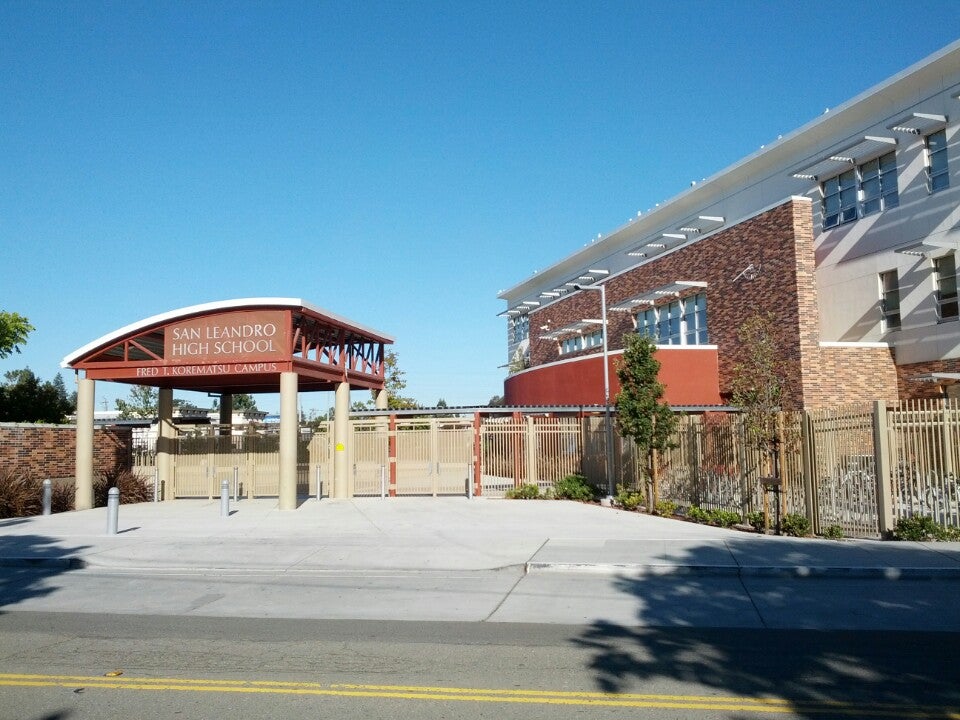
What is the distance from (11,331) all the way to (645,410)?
99.2ft

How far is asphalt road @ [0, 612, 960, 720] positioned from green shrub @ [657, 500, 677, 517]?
10.1m

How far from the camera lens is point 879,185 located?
26.1 meters

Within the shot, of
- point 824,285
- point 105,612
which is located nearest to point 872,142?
point 824,285

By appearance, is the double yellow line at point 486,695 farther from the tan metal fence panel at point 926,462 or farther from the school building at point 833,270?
the school building at point 833,270

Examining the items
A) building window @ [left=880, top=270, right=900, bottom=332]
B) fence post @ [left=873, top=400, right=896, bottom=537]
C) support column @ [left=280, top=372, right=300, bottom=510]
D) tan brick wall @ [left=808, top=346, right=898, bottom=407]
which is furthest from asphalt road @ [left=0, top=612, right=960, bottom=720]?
building window @ [left=880, top=270, right=900, bottom=332]

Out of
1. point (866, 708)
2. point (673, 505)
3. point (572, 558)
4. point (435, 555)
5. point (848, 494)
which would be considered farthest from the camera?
point (673, 505)

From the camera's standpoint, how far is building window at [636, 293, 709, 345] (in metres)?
→ 29.2

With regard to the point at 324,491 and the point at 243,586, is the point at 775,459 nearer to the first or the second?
the point at 243,586

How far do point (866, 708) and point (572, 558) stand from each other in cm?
698

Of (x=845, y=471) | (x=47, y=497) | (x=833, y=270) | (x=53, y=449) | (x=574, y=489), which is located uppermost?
(x=833, y=270)

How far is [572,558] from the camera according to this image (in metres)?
12.8

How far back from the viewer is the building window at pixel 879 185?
2559cm

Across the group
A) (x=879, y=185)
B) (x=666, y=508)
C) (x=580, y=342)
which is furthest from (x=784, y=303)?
(x=580, y=342)

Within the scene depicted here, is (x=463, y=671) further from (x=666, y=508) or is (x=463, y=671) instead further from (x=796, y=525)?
(x=666, y=508)
